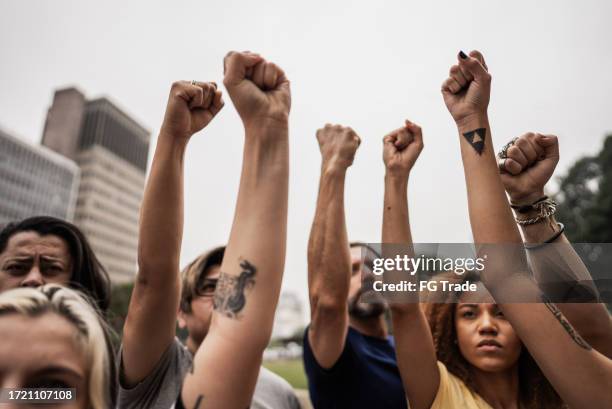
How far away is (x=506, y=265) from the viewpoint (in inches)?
68.1

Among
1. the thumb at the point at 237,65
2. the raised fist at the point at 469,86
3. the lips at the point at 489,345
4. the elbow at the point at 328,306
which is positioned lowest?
the lips at the point at 489,345

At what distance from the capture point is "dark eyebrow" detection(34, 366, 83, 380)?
4.59 ft

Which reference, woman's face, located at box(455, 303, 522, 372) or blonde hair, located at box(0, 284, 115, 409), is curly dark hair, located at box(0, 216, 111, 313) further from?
woman's face, located at box(455, 303, 522, 372)

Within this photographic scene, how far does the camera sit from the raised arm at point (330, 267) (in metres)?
2.56

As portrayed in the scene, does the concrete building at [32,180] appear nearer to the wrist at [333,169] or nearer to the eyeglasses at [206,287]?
the eyeglasses at [206,287]

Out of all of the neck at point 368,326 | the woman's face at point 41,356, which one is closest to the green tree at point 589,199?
the neck at point 368,326

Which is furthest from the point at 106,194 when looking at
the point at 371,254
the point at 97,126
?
the point at 371,254

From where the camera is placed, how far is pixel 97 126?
116500 mm

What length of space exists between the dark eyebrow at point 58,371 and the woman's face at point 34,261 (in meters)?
1.33

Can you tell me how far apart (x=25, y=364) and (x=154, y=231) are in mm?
680

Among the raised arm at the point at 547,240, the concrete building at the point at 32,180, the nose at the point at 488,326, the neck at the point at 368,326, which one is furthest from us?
the concrete building at the point at 32,180

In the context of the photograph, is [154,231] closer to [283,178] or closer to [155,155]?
[155,155]

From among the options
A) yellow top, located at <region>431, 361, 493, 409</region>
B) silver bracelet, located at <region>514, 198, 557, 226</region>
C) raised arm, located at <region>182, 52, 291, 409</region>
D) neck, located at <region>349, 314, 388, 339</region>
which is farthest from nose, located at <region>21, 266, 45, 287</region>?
silver bracelet, located at <region>514, 198, 557, 226</region>

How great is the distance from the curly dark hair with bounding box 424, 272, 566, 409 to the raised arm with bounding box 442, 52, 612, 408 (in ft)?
3.07
